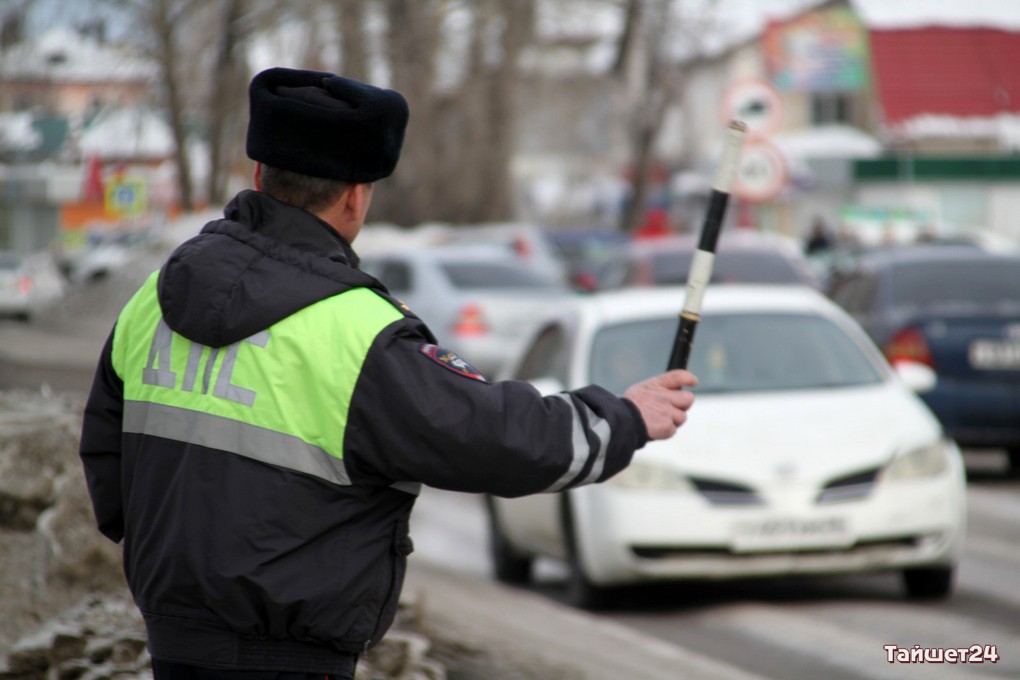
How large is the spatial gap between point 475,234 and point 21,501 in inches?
860

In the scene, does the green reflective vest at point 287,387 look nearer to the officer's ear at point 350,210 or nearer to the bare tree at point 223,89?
the officer's ear at point 350,210

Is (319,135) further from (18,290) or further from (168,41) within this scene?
(18,290)

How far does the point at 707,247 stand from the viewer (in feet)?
11.6

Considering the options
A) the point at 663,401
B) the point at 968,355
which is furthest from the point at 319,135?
the point at 968,355

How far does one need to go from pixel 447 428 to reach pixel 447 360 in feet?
0.44

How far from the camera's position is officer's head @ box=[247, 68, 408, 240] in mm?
2934

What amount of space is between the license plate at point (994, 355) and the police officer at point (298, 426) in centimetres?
928

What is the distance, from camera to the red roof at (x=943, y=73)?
56.9 m

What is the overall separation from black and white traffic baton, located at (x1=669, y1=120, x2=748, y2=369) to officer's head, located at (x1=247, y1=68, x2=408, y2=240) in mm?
788

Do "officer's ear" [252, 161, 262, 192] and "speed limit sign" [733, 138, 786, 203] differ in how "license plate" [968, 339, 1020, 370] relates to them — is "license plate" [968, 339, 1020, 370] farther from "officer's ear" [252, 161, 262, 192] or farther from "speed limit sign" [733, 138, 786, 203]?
"officer's ear" [252, 161, 262, 192]

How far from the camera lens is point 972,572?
8.43m

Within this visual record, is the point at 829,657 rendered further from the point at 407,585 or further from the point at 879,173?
the point at 879,173

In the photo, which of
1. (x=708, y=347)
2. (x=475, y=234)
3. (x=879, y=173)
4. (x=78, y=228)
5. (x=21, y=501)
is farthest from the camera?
(x=78, y=228)

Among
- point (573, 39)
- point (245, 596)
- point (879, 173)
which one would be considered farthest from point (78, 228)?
point (245, 596)
